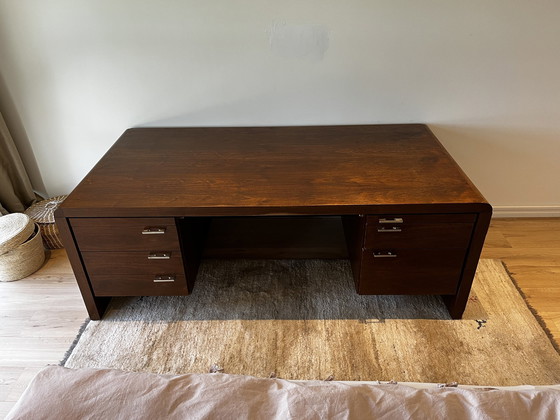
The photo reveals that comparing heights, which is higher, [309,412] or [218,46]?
[218,46]

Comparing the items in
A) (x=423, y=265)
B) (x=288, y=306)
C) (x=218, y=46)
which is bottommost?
(x=288, y=306)

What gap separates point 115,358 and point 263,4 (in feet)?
4.80

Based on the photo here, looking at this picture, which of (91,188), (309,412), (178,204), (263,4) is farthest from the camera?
(263,4)

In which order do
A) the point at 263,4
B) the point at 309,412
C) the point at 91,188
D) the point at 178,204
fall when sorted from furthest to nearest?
the point at 263,4, the point at 91,188, the point at 178,204, the point at 309,412

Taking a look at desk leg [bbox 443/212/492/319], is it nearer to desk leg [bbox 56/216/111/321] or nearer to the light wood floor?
the light wood floor

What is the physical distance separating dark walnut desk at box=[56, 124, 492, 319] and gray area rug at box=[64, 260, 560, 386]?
128 mm

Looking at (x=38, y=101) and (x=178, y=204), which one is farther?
(x=38, y=101)

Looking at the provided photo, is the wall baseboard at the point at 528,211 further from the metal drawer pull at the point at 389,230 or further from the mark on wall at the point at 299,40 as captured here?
the mark on wall at the point at 299,40

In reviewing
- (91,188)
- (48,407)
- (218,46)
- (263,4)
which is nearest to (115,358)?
(91,188)

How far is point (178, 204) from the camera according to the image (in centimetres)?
138

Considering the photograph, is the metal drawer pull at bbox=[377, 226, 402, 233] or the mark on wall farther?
the mark on wall

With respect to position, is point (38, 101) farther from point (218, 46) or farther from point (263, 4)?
point (263, 4)

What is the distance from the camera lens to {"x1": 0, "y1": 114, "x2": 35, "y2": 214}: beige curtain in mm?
1916

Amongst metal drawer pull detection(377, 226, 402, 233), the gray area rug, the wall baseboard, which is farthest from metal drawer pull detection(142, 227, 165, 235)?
the wall baseboard
